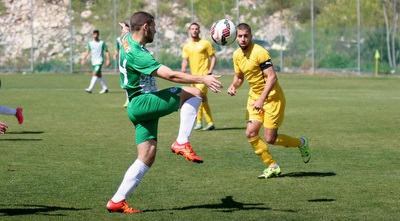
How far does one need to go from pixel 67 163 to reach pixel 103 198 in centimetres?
323

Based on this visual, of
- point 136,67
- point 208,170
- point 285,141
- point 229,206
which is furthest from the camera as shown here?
point 208,170

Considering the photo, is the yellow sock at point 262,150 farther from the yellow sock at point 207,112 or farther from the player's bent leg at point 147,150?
the yellow sock at point 207,112

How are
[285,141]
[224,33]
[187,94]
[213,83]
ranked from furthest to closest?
[285,141] → [224,33] → [187,94] → [213,83]

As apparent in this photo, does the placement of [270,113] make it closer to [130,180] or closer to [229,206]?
[229,206]

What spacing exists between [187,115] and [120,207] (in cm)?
150

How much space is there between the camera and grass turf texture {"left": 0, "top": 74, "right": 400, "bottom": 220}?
9.61m

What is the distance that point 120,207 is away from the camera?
9.35 meters

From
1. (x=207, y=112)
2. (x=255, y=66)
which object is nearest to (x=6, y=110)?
(x=207, y=112)

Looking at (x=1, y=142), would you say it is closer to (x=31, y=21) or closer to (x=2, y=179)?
(x=2, y=179)

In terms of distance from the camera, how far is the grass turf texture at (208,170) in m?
9.61

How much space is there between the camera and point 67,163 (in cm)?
1344

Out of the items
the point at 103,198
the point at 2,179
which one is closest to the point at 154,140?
the point at 103,198

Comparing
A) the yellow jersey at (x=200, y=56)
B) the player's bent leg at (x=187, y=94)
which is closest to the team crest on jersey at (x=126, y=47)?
the player's bent leg at (x=187, y=94)

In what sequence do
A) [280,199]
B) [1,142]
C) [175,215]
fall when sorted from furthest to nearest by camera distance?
[1,142] → [280,199] → [175,215]
